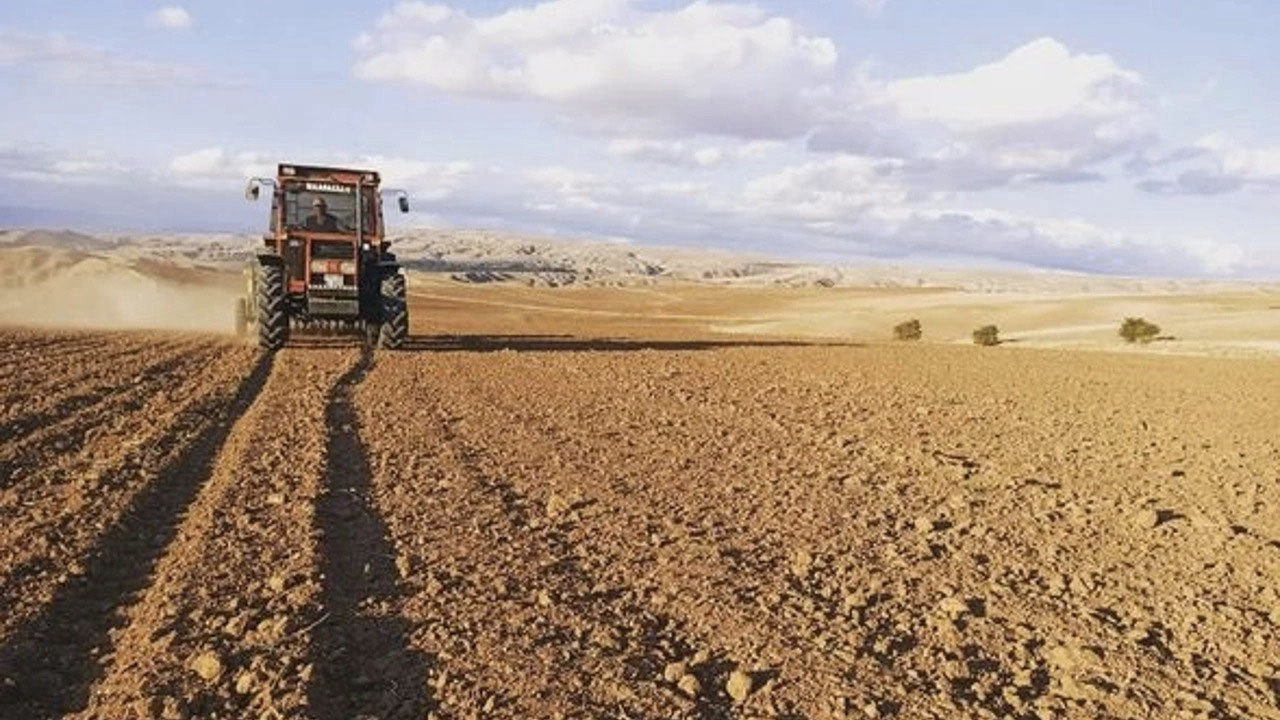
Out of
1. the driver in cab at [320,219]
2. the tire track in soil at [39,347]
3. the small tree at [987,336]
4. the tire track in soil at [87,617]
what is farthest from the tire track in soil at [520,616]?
the small tree at [987,336]

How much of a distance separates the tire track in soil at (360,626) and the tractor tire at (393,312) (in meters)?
11.4

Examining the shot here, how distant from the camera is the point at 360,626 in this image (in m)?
5.22

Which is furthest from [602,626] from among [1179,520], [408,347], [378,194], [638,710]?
[408,347]

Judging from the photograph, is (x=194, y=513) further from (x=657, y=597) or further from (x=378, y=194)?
(x=378, y=194)

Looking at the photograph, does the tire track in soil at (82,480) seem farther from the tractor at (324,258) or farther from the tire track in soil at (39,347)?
the tractor at (324,258)

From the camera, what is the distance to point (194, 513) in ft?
23.6

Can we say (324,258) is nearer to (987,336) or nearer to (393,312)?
(393,312)

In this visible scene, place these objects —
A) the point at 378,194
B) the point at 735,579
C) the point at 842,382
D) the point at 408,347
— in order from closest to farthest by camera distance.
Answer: the point at 735,579, the point at 842,382, the point at 378,194, the point at 408,347

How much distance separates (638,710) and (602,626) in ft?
3.19

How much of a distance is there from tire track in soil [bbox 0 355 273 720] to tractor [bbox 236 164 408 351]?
1118cm

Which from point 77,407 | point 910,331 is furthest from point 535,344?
point 910,331

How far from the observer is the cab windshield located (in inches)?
752

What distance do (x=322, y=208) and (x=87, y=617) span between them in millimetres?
14759

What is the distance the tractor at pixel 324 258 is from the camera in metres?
19.0
